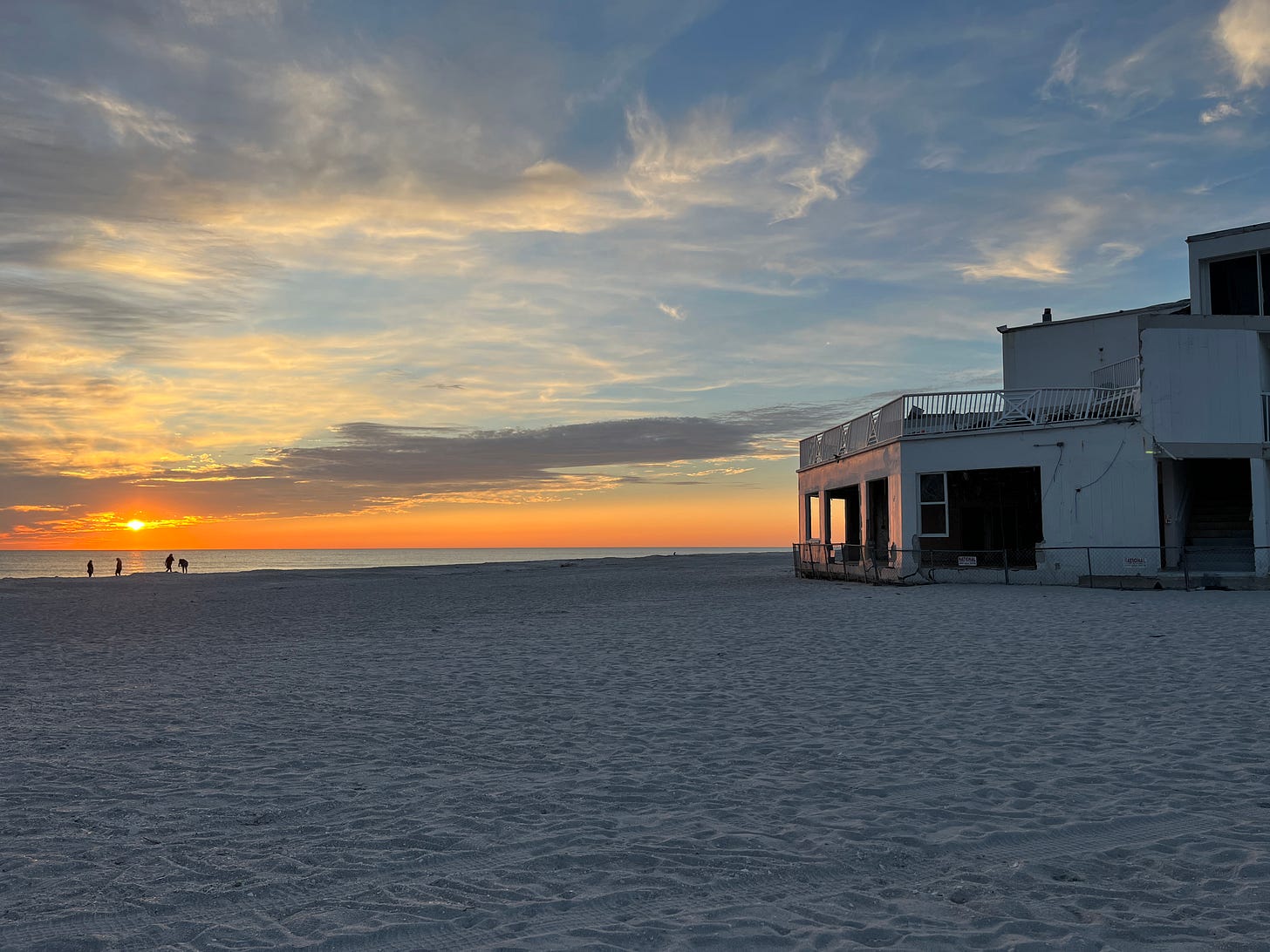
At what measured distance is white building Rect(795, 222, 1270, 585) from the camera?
2450 cm

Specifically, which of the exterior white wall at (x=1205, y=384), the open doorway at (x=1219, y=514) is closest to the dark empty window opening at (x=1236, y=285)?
the exterior white wall at (x=1205, y=384)

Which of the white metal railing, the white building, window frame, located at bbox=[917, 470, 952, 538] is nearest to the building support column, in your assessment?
the white building

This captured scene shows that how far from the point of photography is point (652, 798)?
6297 millimetres

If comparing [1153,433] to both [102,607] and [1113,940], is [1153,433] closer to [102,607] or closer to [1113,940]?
[1113,940]

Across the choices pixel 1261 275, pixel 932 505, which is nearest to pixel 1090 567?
pixel 932 505

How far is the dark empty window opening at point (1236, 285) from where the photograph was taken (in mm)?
26064

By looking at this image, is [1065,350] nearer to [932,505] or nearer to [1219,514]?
[1219,514]

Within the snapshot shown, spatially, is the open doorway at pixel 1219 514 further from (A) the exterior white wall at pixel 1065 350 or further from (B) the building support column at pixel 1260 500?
(A) the exterior white wall at pixel 1065 350

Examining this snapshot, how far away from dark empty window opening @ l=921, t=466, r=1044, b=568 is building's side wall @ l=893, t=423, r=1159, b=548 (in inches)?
84.4

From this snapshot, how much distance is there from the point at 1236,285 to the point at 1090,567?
29.2 ft

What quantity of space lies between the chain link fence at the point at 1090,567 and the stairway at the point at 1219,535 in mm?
27

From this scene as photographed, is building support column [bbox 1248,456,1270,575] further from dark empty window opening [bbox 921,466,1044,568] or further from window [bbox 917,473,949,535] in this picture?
window [bbox 917,473,949,535]

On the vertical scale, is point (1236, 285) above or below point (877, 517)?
above

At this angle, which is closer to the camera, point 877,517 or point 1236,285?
point 1236,285
